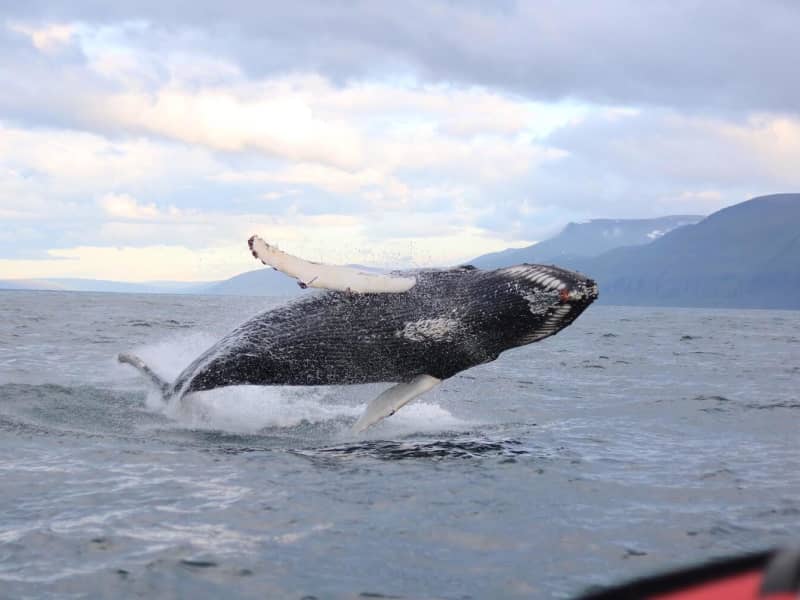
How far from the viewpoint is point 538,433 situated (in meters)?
10.2

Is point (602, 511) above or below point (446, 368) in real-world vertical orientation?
below

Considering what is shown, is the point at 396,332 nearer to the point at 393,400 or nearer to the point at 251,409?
the point at 393,400

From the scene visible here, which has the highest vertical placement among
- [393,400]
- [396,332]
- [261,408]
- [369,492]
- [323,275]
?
[323,275]

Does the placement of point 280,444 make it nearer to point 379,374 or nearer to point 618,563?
point 379,374

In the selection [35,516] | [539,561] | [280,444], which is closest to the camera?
[539,561]

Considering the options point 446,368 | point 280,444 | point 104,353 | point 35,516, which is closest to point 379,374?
point 446,368

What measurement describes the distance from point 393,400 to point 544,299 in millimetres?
1994

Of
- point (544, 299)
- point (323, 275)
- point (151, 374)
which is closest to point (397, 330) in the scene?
point (323, 275)

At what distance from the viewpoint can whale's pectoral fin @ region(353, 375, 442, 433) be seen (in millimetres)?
9641

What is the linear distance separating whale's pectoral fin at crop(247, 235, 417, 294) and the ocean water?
165 centimetres

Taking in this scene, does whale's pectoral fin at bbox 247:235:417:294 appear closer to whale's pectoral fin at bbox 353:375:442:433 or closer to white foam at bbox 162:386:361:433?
whale's pectoral fin at bbox 353:375:442:433

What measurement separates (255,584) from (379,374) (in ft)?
17.1

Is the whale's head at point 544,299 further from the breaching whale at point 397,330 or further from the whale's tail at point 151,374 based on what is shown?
the whale's tail at point 151,374

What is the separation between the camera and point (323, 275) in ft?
30.2
